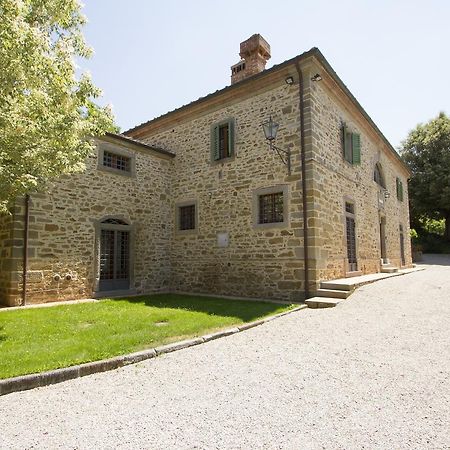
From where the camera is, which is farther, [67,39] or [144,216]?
[144,216]

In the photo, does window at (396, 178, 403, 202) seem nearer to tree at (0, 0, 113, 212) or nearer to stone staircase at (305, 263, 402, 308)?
stone staircase at (305, 263, 402, 308)

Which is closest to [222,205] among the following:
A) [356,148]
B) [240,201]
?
[240,201]

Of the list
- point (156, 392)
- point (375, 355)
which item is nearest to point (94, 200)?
point (156, 392)

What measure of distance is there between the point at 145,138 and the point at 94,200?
4975 mm

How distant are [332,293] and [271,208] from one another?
3.01 metres

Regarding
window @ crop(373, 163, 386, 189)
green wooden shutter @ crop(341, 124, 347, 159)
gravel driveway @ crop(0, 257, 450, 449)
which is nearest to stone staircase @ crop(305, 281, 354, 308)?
gravel driveway @ crop(0, 257, 450, 449)

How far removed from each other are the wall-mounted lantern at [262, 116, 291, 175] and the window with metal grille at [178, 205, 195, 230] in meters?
3.91

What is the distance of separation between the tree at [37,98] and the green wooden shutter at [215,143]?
5.13m

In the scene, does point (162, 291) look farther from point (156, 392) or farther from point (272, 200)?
point (156, 392)

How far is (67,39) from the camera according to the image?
20.8ft

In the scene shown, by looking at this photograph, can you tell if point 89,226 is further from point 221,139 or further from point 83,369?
point 83,369

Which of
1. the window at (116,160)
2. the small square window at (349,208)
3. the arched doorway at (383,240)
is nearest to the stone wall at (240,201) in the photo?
the window at (116,160)

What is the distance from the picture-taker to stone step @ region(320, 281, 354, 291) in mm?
8156

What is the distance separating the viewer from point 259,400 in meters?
2.95
